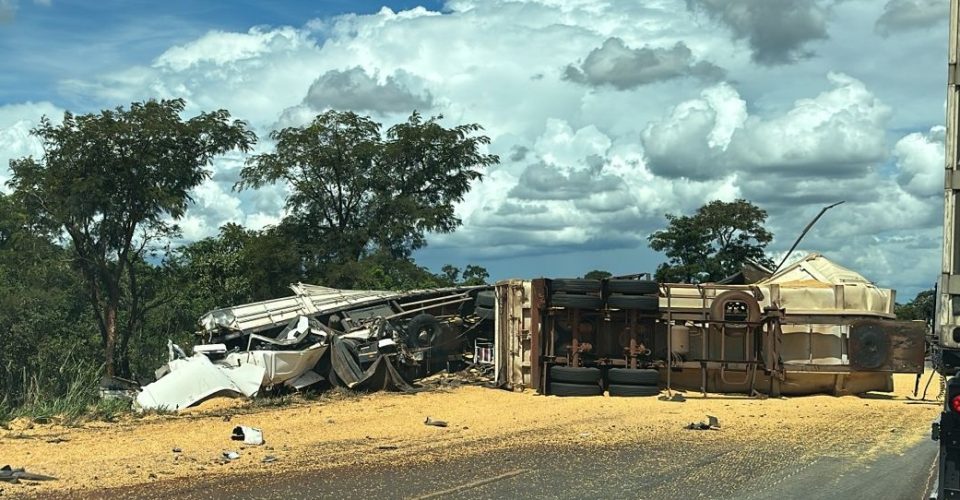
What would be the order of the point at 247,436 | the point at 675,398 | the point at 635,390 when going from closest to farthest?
1. the point at 247,436
2. the point at 675,398
3. the point at 635,390

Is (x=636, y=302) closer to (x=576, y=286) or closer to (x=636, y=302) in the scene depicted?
(x=636, y=302)

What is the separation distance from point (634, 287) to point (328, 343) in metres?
6.61

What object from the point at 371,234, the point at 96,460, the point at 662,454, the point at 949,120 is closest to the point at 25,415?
the point at 96,460

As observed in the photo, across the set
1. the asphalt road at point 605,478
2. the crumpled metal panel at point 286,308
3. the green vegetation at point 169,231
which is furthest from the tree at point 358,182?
the asphalt road at point 605,478

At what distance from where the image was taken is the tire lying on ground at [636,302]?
68.7 feet

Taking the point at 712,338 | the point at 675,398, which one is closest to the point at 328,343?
the point at 675,398

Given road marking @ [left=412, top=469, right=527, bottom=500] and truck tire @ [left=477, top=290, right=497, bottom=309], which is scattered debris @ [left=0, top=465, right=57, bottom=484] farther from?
truck tire @ [left=477, top=290, right=497, bottom=309]

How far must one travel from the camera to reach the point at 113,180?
3175cm

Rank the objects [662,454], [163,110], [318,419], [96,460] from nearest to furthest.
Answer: [96,460], [662,454], [318,419], [163,110]

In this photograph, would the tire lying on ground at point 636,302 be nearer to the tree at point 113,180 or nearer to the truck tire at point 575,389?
the truck tire at point 575,389

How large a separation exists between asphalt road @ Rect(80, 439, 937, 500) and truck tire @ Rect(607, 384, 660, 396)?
7112 millimetres

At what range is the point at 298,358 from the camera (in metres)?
20.6

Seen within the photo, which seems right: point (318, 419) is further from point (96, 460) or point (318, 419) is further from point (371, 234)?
point (371, 234)

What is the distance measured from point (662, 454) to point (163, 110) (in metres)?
24.0
